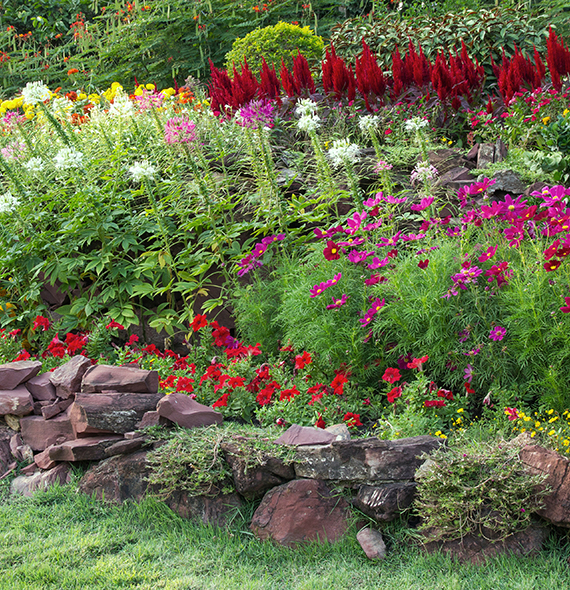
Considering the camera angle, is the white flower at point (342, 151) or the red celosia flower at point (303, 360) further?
the white flower at point (342, 151)

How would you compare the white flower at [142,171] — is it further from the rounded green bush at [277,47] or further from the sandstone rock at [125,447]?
the rounded green bush at [277,47]

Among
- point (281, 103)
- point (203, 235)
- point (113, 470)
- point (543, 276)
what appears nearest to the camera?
point (543, 276)

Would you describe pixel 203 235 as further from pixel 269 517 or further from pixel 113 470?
pixel 269 517

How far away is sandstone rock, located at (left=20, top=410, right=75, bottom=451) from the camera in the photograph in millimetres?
3865

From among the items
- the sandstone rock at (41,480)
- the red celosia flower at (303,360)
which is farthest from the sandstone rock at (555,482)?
the sandstone rock at (41,480)

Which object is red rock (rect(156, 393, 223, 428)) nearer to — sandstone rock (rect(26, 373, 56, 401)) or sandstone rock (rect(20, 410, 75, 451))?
sandstone rock (rect(20, 410, 75, 451))

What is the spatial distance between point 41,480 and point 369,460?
2067 millimetres

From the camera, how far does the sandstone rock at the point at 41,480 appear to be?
355cm

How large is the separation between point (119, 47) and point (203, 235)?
8522 millimetres

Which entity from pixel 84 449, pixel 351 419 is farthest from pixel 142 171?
pixel 351 419

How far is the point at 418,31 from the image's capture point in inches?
328

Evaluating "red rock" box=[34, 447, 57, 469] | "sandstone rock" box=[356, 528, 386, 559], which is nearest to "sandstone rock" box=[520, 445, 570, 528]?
"sandstone rock" box=[356, 528, 386, 559]

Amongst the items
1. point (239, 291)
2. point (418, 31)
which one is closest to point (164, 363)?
point (239, 291)

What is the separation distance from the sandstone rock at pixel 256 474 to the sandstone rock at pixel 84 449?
91 centimetres
